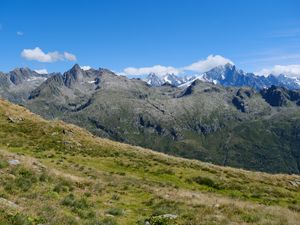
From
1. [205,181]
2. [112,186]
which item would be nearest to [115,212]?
[112,186]

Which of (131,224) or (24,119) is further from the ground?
(24,119)

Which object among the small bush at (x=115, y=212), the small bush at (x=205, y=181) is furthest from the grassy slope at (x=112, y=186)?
the small bush at (x=205, y=181)

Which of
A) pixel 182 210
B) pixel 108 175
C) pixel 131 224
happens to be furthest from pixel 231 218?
pixel 108 175

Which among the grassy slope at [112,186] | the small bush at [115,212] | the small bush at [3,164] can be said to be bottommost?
the small bush at [115,212]

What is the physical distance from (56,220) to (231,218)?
9.56m

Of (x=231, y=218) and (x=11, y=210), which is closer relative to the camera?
(x=11, y=210)

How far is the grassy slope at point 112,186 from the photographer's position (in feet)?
69.5

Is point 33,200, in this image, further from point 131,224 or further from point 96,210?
point 131,224

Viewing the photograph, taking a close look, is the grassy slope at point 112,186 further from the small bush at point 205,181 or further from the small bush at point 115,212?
the small bush at point 205,181

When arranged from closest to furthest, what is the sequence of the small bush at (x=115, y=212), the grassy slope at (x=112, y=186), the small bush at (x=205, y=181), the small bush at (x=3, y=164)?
the grassy slope at (x=112, y=186), the small bush at (x=115, y=212), the small bush at (x=3, y=164), the small bush at (x=205, y=181)

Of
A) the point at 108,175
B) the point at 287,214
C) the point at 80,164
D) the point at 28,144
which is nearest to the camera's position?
the point at 287,214

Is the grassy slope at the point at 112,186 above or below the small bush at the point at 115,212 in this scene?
above

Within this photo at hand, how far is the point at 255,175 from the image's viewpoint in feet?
169

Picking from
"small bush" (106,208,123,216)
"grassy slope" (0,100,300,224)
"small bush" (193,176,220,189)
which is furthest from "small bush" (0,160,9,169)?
"small bush" (193,176,220,189)
